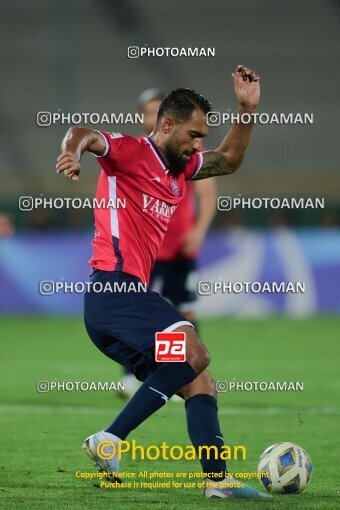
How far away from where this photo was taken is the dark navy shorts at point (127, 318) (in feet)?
14.8

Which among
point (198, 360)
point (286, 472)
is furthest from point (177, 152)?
point (286, 472)

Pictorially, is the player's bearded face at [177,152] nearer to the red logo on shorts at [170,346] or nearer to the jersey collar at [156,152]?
the jersey collar at [156,152]

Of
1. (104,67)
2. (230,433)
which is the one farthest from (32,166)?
(230,433)

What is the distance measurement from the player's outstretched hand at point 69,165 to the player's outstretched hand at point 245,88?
1.17m

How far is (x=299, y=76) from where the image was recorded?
22.5 meters

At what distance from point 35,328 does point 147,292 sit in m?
10.1

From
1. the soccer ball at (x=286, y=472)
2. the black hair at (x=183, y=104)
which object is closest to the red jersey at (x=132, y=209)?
the black hair at (x=183, y=104)

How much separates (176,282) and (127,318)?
12.1 ft

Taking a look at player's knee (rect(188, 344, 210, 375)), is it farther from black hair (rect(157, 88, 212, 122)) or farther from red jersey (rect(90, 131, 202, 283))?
black hair (rect(157, 88, 212, 122))

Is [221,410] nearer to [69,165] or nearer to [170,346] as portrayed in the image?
[170,346]

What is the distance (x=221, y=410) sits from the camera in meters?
7.51

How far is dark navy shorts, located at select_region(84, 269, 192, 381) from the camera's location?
14.8 feet

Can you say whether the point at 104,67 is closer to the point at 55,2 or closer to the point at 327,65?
the point at 55,2

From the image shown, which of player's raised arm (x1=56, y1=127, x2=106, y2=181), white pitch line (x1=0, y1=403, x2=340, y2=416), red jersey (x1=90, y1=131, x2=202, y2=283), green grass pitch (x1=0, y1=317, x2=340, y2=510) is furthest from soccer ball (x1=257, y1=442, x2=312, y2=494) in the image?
white pitch line (x1=0, y1=403, x2=340, y2=416)
